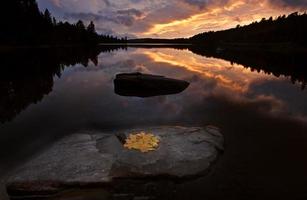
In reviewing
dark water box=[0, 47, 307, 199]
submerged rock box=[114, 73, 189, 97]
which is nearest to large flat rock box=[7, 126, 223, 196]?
dark water box=[0, 47, 307, 199]

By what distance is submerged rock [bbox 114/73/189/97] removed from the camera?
25.6m

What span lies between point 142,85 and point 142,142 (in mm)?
13993

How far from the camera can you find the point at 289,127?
1703cm

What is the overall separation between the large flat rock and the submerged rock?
12.3 m

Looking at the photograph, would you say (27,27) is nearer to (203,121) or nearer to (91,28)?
(91,28)

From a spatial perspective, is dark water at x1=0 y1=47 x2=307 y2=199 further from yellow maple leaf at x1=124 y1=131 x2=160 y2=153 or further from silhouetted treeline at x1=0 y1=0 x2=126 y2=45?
silhouetted treeline at x1=0 y1=0 x2=126 y2=45

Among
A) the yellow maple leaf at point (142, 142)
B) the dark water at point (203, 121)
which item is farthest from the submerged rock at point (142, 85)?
the yellow maple leaf at point (142, 142)

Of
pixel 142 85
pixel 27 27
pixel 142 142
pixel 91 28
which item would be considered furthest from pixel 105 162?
pixel 91 28

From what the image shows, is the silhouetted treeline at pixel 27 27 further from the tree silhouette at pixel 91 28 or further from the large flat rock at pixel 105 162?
the large flat rock at pixel 105 162

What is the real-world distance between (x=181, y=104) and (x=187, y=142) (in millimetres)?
10004

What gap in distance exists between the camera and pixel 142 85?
25.9m

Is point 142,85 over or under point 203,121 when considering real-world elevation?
under

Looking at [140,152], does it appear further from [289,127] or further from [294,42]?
→ [294,42]

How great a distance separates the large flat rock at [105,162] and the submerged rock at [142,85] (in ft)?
40.3
